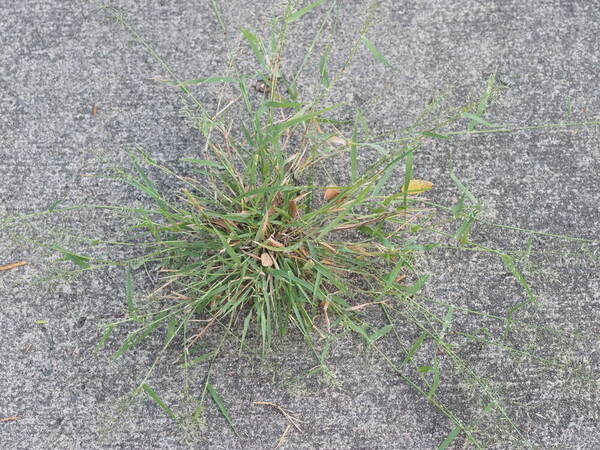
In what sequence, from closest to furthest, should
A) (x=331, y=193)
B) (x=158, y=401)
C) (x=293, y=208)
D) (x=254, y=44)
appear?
(x=254, y=44)
(x=158, y=401)
(x=293, y=208)
(x=331, y=193)

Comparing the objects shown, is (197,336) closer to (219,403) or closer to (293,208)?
(219,403)

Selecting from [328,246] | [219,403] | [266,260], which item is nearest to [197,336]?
[219,403]

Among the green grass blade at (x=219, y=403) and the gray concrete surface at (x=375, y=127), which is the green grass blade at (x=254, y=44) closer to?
the gray concrete surface at (x=375, y=127)

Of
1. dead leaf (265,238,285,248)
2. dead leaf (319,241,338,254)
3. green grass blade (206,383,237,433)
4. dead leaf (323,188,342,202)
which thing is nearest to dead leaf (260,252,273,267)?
dead leaf (265,238,285,248)

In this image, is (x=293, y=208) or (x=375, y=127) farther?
(x=375, y=127)

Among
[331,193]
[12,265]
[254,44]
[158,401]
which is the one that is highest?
[254,44]

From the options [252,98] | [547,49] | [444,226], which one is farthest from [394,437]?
[547,49]

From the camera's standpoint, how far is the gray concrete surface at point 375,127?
1.53 m

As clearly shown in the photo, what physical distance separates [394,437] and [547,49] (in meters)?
1.20

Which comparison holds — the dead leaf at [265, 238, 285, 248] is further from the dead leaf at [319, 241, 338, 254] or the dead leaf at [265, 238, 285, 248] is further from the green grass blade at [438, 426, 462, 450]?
the green grass blade at [438, 426, 462, 450]

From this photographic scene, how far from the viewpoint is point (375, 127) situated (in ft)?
5.49

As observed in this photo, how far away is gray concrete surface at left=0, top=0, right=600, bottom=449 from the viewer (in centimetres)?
153

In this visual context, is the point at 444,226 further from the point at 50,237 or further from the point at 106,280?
the point at 50,237

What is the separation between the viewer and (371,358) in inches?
61.4
